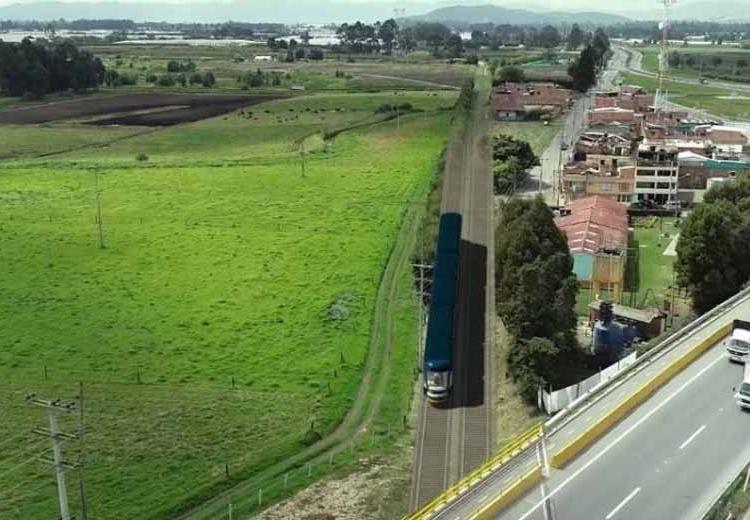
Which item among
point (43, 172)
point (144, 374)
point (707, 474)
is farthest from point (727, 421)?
point (43, 172)

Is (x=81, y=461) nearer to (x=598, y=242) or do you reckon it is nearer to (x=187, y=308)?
(x=187, y=308)

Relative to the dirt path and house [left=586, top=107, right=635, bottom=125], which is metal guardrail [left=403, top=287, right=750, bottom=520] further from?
the dirt path

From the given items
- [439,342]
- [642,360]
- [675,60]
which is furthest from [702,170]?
[675,60]

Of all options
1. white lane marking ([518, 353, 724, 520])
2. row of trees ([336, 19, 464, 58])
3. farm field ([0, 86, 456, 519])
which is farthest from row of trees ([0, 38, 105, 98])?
white lane marking ([518, 353, 724, 520])

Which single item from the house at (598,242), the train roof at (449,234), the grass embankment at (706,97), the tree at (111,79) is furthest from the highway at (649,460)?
the tree at (111,79)

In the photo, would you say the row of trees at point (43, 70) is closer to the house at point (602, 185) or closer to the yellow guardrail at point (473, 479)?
the house at point (602, 185)

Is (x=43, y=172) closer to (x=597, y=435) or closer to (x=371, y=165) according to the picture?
(x=371, y=165)
